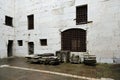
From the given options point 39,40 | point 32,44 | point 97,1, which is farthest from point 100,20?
point 32,44

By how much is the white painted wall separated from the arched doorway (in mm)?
366

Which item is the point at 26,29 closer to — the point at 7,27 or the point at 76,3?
the point at 7,27

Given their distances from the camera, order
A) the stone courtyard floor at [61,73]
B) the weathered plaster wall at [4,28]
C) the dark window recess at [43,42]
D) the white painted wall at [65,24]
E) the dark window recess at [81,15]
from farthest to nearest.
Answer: the weathered plaster wall at [4,28] → the dark window recess at [43,42] → the dark window recess at [81,15] → the white painted wall at [65,24] → the stone courtyard floor at [61,73]

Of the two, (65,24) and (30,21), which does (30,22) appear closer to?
(30,21)

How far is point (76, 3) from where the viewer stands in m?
11.6

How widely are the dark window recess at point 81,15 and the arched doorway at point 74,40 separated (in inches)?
30.5

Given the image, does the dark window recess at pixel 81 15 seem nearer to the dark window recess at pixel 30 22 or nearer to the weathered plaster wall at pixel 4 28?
the dark window recess at pixel 30 22

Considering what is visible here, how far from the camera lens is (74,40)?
38.0 ft

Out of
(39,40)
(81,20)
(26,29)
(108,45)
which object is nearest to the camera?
(108,45)

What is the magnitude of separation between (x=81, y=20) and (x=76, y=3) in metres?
1.53

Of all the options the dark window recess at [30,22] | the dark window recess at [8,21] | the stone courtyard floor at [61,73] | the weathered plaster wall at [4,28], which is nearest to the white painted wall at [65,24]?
the dark window recess at [30,22]

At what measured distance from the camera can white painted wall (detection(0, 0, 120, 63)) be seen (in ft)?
32.4

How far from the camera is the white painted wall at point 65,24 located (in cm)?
989

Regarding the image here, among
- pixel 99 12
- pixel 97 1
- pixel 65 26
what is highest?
pixel 97 1
